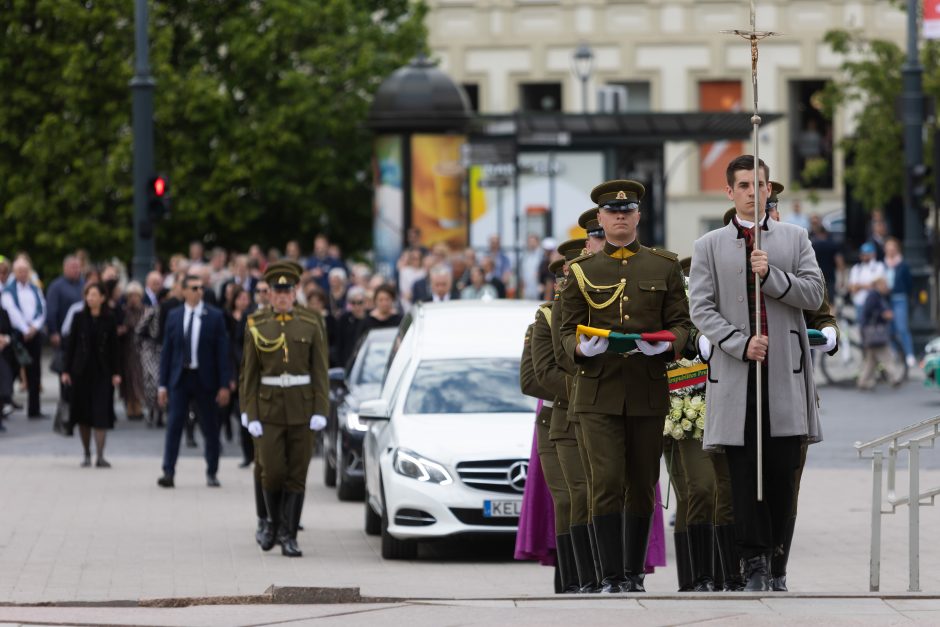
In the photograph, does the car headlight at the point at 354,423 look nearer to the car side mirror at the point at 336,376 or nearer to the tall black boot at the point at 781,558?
the car side mirror at the point at 336,376

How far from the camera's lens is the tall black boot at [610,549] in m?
9.12

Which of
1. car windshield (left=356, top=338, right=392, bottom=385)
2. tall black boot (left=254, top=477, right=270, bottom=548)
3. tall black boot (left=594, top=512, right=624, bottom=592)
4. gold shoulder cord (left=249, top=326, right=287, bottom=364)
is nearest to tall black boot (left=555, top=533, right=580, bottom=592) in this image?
tall black boot (left=594, top=512, right=624, bottom=592)

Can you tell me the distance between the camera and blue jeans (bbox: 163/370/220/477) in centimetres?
1758

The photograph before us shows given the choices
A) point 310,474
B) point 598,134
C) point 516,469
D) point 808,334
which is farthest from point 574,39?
point 808,334

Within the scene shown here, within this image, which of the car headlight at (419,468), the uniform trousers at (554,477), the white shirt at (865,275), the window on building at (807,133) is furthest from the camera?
the window on building at (807,133)

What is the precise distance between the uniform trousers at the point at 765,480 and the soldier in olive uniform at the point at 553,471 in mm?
1131

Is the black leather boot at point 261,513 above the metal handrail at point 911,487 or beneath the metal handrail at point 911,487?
beneath

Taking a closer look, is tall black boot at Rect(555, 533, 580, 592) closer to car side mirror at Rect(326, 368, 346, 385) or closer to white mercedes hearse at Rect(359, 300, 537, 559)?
white mercedes hearse at Rect(359, 300, 537, 559)

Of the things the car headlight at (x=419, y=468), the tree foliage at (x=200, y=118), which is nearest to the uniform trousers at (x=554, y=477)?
the car headlight at (x=419, y=468)

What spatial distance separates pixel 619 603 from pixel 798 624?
3.08 ft

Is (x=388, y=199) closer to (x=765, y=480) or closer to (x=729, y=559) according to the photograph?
(x=729, y=559)

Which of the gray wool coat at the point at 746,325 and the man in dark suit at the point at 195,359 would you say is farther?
the man in dark suit at the point at 195,359

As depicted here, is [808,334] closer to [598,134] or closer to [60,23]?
[598,134]

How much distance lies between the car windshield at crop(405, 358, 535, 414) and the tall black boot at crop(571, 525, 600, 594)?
389 cm
